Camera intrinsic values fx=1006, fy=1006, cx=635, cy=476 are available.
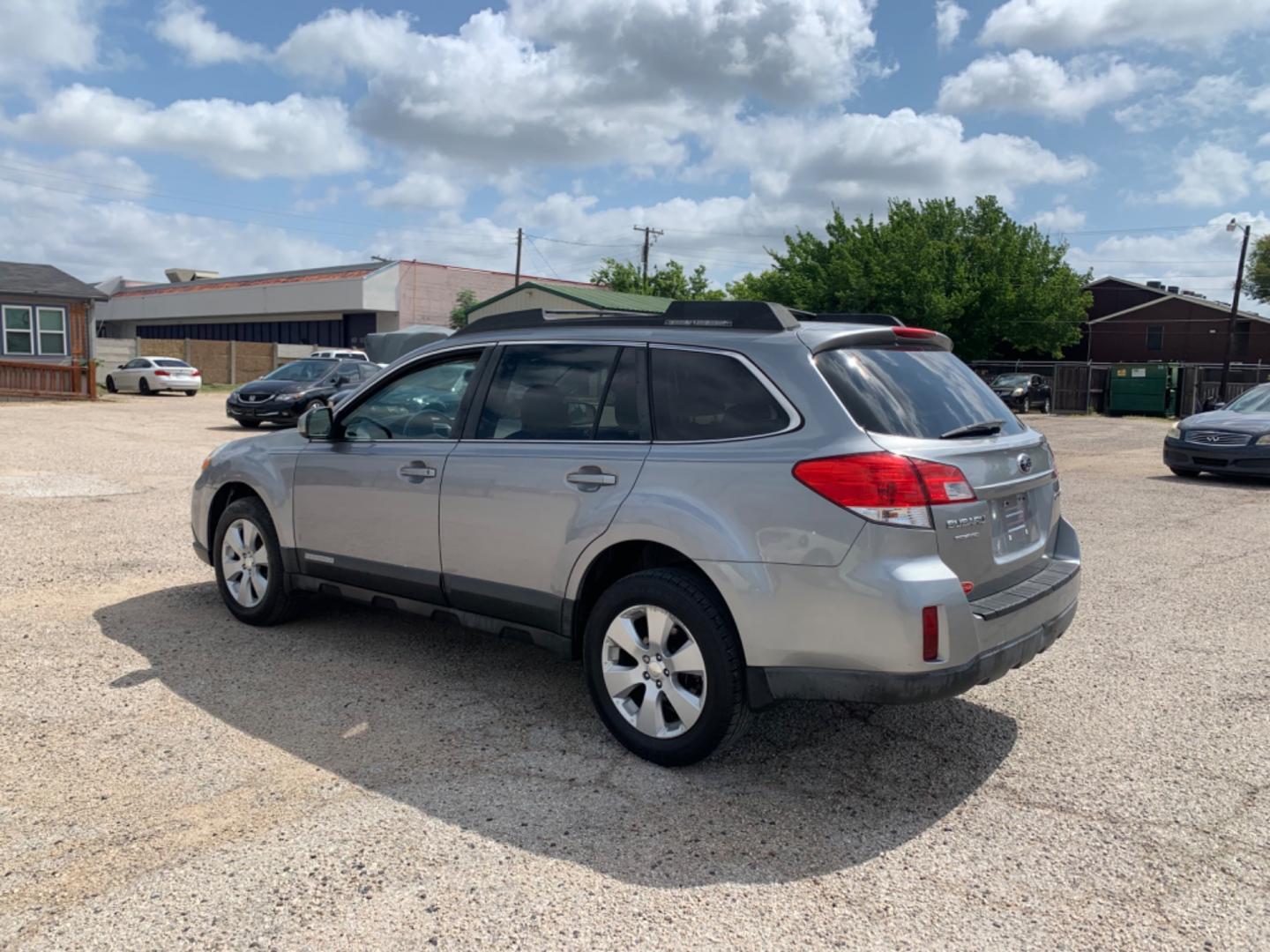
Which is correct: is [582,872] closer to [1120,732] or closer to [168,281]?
[1120,732]

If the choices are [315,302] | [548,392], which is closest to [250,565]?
[548,392]

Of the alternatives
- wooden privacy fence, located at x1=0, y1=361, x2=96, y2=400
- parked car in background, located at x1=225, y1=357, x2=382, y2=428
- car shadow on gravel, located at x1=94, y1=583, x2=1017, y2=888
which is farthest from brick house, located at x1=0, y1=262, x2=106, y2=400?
car shadow on gravel, located at x1=94, y1=583, x2=1017, y2=888

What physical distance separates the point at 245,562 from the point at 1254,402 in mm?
14576

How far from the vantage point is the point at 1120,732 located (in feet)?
14.4

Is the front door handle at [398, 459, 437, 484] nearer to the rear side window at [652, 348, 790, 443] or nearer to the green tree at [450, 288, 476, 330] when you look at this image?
the rear side window at [652, 348, 790, 443]

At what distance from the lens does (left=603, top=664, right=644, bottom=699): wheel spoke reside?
393cm

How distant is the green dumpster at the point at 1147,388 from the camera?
35344 mm

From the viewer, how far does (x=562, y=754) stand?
4.05 m

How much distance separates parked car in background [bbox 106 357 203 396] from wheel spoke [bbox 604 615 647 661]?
34.3 metres

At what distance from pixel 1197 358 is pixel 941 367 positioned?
67841 mm

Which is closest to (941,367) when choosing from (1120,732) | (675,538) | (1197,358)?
(675,538)

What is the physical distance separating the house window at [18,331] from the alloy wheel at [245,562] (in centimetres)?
3329

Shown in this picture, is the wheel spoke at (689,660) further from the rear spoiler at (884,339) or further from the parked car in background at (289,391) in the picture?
the parked car in background at (289,391)

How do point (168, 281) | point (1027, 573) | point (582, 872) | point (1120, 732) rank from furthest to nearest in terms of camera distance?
point (168, 281)
point (1120, 732)
point (1027, 573)
point (582, 872)
